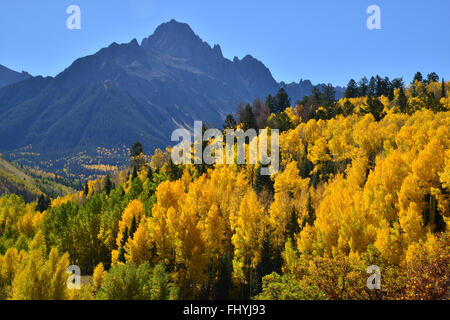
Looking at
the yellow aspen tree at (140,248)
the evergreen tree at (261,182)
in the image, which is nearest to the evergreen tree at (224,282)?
the yellow aspen tree at (140,248)

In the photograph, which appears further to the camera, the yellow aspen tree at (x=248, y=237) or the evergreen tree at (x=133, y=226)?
the evergreen tree at (x=133, y=226)

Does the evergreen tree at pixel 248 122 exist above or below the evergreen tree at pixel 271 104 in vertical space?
below

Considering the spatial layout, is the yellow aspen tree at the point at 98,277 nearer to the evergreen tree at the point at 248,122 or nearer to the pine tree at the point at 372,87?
the evergreen tree at the point at 248,122

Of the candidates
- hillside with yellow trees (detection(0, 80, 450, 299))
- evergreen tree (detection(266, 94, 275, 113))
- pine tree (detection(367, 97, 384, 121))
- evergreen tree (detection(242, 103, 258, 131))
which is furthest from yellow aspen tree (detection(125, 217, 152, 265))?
evergreen tree (detection(266, 94, 275, 113))

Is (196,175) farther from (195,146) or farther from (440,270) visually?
(440,270)

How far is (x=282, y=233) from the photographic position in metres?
51.4

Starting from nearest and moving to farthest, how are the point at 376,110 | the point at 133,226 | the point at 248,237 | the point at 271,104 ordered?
the point at 248,237 < the point at 133,226 < the point at 376,110 < the point at 271,104

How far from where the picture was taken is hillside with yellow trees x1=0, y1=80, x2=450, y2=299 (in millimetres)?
26578

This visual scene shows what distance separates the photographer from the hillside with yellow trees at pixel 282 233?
2658 centimetres

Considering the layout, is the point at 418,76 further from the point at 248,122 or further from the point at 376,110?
the point at 248,122

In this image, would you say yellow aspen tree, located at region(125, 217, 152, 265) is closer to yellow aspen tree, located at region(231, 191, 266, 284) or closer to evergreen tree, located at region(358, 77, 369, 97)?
yellow aspen tree, located at region(231, 191, 266, 284)

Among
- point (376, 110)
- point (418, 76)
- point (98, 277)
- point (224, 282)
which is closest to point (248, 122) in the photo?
point (376, 110)

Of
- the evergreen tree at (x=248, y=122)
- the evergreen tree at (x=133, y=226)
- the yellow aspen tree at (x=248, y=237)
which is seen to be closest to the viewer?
the yellow aspen tree at (x=248, y=237)
